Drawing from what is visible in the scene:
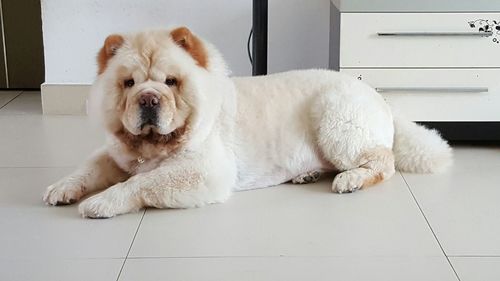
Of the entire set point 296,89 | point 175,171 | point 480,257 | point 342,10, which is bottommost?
point 480,257

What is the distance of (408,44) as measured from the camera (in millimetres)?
2594

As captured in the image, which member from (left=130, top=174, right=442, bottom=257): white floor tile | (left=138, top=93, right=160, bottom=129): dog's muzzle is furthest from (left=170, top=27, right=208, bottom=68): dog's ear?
(left=130, top=174, right=442, bottom=257): white floor tile

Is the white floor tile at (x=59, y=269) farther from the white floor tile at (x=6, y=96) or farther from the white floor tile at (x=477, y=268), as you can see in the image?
the white floor tile at (x=6, y=96)

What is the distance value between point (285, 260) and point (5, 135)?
5.31 ft

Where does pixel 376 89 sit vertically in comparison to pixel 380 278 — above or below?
above

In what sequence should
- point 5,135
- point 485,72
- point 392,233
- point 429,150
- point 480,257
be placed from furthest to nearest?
point 5,135
point 485,72
point 429,150
point 392,233
point 480,257

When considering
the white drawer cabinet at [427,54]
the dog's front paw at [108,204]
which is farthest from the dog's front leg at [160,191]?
the white drawer cabinet at [427,54]

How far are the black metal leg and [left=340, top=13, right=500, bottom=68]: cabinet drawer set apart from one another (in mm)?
349

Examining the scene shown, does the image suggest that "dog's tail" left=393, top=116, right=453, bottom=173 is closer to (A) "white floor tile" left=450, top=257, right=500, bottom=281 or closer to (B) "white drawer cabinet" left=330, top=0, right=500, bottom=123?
(B) "white drawer cabinet" left=330, top=0, right=500, bottom=123

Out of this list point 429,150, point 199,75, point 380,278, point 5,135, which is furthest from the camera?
point 5,135

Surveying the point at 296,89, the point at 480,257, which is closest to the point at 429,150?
the point at 296,89

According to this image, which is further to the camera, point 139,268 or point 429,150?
point 429,150

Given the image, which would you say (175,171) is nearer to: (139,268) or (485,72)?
(139,268)

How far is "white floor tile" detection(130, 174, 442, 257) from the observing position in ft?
5.94
